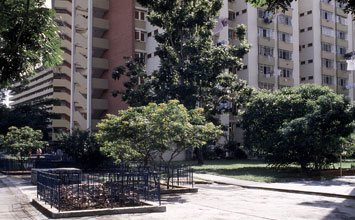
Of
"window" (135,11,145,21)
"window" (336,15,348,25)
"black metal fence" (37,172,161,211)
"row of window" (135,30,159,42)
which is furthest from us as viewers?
"window" (336,15,348,25)

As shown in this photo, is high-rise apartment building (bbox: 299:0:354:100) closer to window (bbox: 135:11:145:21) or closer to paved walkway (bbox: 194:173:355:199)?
window (bbox: 135:11:145:21)

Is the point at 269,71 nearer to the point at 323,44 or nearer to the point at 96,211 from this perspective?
the point at 323,44

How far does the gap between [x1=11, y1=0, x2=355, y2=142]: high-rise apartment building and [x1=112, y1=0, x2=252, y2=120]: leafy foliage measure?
14.6m

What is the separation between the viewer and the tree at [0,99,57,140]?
65.3 meters

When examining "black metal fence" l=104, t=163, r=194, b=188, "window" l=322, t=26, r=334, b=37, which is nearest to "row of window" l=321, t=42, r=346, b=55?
"window" l=322, t=26, r=334, b=37

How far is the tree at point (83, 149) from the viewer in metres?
30.3

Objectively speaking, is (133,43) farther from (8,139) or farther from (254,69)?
(8,139)

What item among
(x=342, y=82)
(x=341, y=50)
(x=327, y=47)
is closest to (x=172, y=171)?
(x=327, y=47)

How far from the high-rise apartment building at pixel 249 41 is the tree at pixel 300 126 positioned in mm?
22767

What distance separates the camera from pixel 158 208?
13.2m

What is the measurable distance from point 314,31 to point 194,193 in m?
51.1

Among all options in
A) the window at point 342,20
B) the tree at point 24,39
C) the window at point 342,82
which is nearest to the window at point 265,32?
the window at point 342,20

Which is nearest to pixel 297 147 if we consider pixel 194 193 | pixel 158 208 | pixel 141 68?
pixel 194 193

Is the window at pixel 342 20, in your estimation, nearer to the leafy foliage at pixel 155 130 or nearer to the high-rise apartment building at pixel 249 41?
the high-rise apartment building at pixel 249 41
